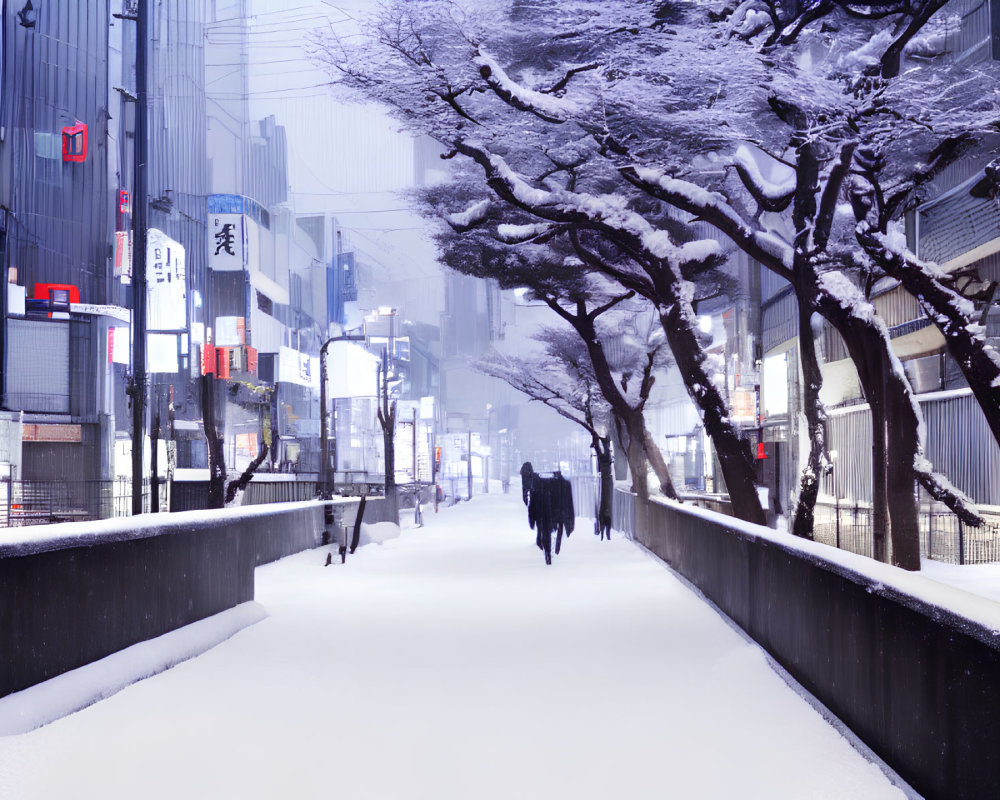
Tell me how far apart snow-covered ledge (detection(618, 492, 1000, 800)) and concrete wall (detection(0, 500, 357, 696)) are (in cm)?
387

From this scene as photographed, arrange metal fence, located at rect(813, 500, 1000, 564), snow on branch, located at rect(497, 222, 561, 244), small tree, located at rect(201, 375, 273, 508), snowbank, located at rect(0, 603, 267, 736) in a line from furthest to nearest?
small tree, located at rect(201, 375, 273, 508)
snow on branch, located at rect(497, 222, 561, 244)
metal fence, located at rect(813, 500, 1000, 564)
snowbank, located at rect(0, 603, 267, 736)

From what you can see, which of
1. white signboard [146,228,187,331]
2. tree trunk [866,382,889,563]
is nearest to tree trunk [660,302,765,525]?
tree trunk [866,382,889,563]

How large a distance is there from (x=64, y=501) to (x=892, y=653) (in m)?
35.9

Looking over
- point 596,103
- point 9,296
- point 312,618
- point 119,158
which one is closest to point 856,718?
point 312,618

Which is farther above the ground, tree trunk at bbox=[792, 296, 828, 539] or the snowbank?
tree trunk at bbox=[792, 296, 828, 539]

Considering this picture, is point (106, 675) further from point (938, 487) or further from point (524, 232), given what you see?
point (524, 232)

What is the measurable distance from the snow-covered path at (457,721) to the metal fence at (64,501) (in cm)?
2016

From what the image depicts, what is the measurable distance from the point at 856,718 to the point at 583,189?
63.0 feet

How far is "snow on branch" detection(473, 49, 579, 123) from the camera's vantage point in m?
16.8

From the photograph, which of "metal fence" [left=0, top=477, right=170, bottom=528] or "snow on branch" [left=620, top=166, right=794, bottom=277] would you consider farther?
"metal fence" [left=0, top=477, right=170, bottom=528]

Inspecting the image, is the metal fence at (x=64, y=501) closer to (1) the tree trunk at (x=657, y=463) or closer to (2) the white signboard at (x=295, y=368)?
(1) the tree trunk at (x=657, y=463)

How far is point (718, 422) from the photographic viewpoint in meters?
20.0

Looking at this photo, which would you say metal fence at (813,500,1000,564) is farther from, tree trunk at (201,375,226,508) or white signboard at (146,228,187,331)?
white signboard at (146,228,187,331)

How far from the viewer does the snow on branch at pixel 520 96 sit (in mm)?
16781
